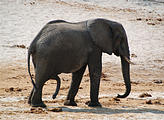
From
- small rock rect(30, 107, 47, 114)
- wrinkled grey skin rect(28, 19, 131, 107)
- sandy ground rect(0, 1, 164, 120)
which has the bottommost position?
sandy ground rect(0, 1, 164, 120)

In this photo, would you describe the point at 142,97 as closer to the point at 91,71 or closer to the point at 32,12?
the point at 91,71

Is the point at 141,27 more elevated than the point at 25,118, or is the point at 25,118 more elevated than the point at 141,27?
the point at 25,118

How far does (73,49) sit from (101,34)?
0.89m

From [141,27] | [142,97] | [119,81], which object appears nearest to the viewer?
[142,97]

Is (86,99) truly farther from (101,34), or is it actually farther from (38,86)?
(38,86)

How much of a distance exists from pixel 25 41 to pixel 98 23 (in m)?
10.3

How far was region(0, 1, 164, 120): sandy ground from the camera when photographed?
32.5ft

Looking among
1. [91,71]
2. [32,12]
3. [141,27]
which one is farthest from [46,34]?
[32,12]

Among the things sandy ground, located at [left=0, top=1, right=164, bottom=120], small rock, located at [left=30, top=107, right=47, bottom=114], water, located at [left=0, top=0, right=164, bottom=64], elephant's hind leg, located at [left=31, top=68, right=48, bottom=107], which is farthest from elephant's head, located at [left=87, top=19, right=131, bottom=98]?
water, located at [left=0, top=0, right=164, bottom=64]

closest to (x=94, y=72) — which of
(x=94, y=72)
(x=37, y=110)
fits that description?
(x=94, y=72)

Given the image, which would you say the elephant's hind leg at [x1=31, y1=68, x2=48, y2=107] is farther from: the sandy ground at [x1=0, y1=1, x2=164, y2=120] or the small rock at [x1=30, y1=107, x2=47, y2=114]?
the small rock at [x1=30, y1=107, x2=47, y2=114]

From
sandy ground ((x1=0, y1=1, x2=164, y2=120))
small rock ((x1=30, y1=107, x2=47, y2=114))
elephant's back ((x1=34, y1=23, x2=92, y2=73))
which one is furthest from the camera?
elephant's back ((x1=34, y1=23, x2=92, y2=73))

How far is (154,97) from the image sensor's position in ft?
43.1

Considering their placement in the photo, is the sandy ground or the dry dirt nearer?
the dry dirt
